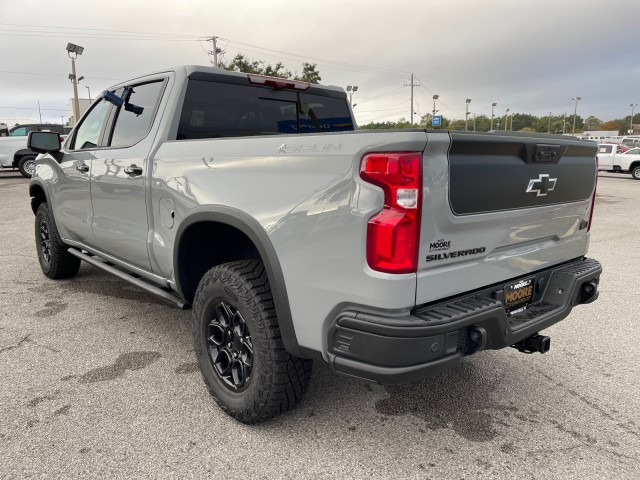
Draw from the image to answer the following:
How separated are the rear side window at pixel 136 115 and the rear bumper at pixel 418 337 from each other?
2186mm

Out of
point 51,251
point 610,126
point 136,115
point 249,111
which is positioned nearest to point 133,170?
point 136,115

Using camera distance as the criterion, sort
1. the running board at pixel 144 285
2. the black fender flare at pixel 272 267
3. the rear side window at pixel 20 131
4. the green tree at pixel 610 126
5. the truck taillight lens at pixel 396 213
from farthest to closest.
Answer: the green tree at pixel 610 126
the rear side window at pixel 20 131
the running board at pixel 144 285
the black fender flare at pixel 272 267
the truck taillight lens at pixel 396 213

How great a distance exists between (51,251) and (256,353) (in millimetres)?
3707

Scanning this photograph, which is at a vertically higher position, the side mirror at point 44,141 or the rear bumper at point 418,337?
the side mirror at point 44,141

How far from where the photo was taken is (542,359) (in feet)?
11.4

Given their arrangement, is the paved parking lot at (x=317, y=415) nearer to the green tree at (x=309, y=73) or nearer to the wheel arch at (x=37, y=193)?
the wheel arch at (x=37, y=193)

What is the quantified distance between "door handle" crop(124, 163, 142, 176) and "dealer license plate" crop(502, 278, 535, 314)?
2381 mm

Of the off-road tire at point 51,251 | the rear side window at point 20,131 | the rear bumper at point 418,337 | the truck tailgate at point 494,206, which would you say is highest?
the rear side window at point 20,131

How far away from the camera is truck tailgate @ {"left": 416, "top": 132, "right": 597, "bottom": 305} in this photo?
1.96 meters

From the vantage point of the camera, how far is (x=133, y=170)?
3287 mm

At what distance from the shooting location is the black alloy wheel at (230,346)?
2586 mm

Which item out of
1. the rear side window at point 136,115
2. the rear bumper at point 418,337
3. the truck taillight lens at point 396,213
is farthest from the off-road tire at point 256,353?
the rear side window at point 136,115

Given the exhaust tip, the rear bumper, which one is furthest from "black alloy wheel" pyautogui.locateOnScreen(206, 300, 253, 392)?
the exhaust tip

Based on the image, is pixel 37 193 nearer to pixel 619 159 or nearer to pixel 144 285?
pixel 144 285
